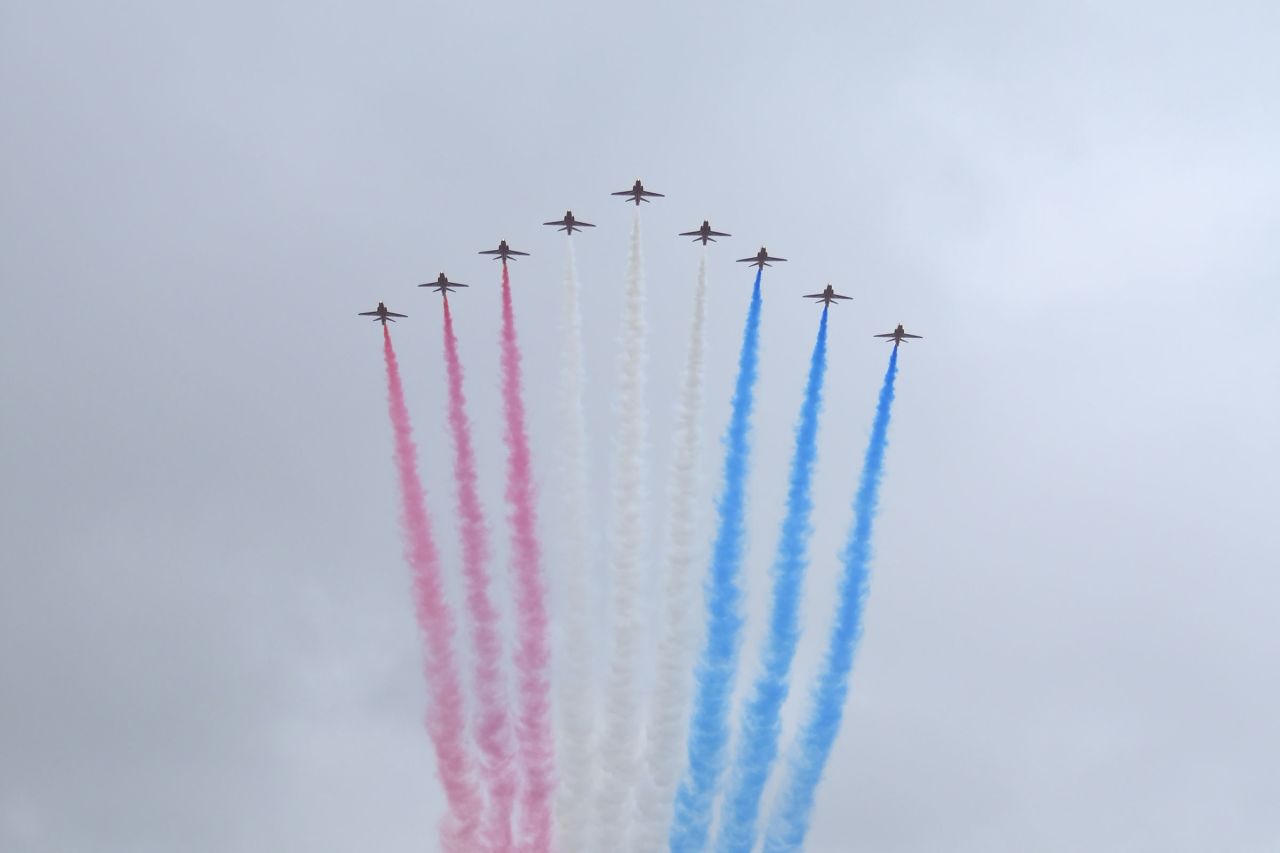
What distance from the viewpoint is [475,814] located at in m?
79.7

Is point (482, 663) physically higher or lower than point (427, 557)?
lower

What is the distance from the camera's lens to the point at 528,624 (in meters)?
78.1

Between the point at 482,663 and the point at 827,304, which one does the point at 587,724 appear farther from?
the point at 827,304

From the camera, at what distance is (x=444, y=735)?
258 feet

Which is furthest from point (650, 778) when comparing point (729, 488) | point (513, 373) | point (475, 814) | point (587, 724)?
point (513, 373)

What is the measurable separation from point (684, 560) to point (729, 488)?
176 inches

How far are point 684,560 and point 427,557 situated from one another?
12826 millimetres

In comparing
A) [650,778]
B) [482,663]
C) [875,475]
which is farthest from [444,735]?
[875,475]

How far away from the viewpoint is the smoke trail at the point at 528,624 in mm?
78062

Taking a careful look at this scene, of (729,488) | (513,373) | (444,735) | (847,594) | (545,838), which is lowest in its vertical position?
(545,838)

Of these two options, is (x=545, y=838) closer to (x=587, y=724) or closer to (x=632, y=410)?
(x=587, y=724)

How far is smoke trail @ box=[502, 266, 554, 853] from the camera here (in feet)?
256

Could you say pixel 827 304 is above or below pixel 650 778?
above

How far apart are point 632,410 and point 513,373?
6.37m
